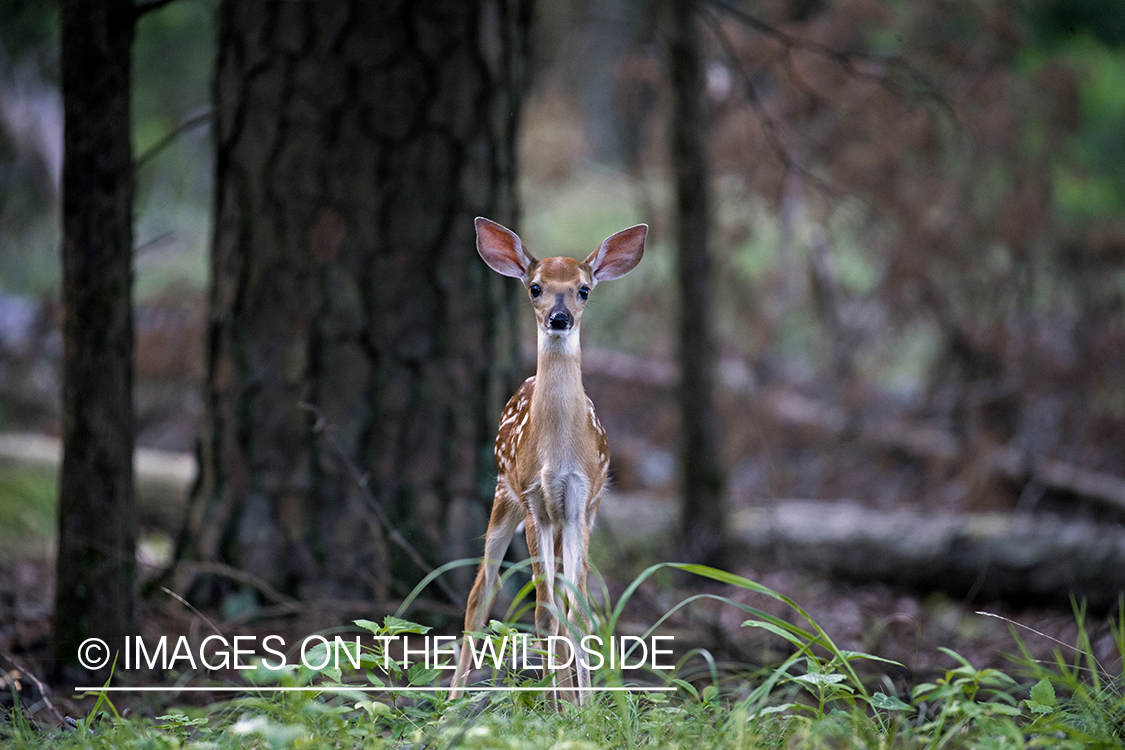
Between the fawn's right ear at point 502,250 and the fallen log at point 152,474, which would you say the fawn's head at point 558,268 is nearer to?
the fawn's right ear at point 502,250

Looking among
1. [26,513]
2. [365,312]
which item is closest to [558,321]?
[365,312]

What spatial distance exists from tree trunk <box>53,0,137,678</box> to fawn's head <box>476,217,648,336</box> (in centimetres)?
165

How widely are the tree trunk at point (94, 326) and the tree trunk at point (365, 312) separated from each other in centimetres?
61

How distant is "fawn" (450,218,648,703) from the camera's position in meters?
2.00

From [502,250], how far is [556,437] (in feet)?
1.36

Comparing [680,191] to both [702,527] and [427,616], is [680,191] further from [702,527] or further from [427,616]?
[427,616]

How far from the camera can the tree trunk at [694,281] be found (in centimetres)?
648

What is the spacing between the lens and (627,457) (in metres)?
9.44

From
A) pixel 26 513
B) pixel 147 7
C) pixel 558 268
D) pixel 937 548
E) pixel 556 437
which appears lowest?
pixel 937 548

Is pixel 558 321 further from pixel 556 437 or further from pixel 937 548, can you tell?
pixel 937 548

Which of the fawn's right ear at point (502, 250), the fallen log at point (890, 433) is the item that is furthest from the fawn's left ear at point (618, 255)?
the fallen log at point (890, 433)

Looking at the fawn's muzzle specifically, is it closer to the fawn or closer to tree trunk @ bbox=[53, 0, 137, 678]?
the fawn

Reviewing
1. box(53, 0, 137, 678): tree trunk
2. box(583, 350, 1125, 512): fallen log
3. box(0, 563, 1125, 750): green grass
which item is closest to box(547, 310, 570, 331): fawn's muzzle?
box(0, 563, 1125, 750): green grass

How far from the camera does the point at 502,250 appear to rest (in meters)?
2.05
